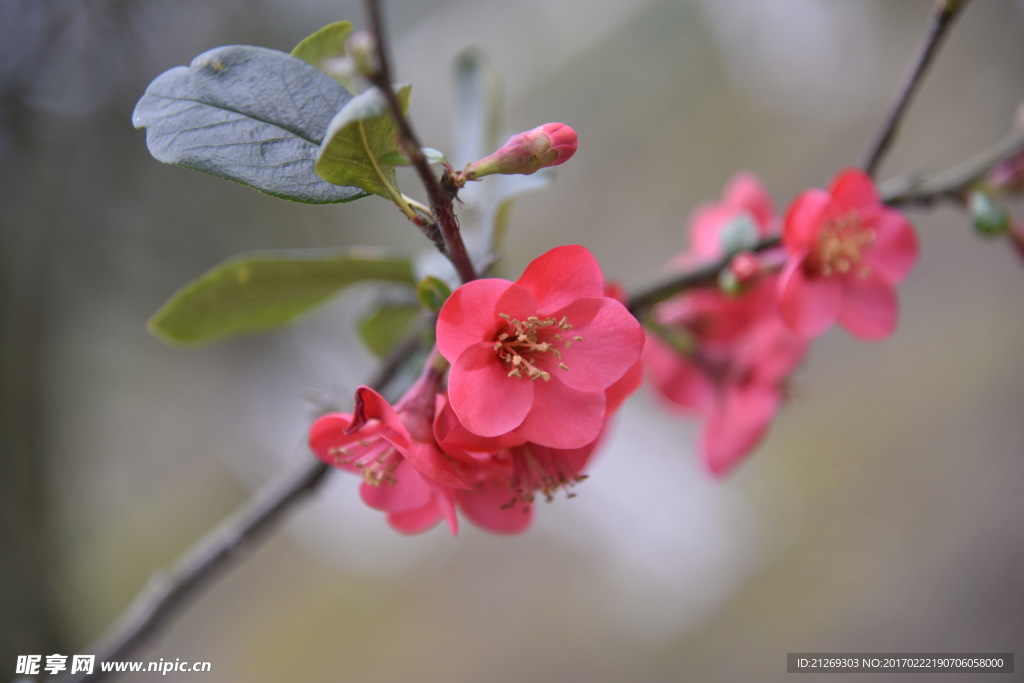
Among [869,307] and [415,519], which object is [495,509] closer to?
[415,519]

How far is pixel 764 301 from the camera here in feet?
2.23

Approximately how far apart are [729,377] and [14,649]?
1198 mm

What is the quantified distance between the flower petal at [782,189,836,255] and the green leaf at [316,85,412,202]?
34 cm

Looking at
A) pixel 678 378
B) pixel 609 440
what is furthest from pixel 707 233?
pixel 609 440

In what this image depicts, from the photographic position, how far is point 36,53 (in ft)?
4.09

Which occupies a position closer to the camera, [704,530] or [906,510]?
[906,510]

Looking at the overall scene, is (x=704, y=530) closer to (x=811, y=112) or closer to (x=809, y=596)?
(x=809, y=596)

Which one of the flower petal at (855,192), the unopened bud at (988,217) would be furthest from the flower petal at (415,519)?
the unopened bud at (988,217)

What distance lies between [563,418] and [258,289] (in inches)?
14.1

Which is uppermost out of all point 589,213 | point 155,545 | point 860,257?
point 860,257

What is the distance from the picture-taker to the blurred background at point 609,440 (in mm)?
1361

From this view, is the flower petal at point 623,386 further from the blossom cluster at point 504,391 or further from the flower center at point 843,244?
the flower center at point 843,244

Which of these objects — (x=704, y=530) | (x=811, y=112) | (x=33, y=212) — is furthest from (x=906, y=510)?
(x=33, y=212)

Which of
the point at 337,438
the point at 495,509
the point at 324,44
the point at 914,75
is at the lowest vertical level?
the point at 495,509
